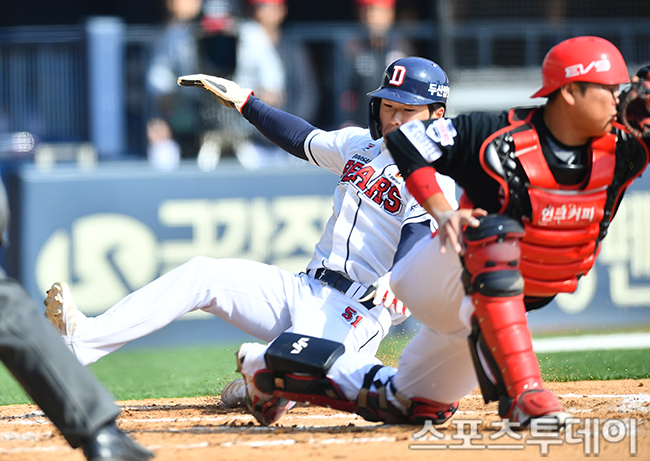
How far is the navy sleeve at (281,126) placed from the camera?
172 inches

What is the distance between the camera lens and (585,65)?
2900mm

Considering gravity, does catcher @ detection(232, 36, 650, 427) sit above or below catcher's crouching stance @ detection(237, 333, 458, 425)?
above

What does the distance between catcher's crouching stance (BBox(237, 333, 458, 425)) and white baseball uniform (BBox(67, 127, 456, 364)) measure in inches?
10.8

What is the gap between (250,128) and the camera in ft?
27.5

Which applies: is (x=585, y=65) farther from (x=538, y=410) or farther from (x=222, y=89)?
(x=222, y=89)

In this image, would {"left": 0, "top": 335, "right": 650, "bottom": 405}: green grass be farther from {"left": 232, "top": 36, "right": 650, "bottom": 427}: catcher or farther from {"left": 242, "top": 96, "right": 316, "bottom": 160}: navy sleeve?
{"left": 232, "top": 36, "right": 650, "bottom": 427}: catcher

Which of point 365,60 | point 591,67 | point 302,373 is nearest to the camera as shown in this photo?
point 591,67

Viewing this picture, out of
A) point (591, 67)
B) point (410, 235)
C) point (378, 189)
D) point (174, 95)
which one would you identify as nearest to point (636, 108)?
point (591, 67)

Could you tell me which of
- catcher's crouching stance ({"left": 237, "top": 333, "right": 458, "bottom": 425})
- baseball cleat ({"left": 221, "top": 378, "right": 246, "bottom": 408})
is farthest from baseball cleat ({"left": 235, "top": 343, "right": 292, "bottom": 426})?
baseball cleat ({"left": 221, "top": 378, "right": 246, "bottom": 408})

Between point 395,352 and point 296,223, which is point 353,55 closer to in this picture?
point 296,223

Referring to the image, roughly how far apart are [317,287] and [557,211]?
135 centimetres

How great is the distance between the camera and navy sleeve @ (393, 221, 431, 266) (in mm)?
3521

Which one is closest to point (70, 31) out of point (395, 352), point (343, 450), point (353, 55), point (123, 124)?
point (123, 124)
